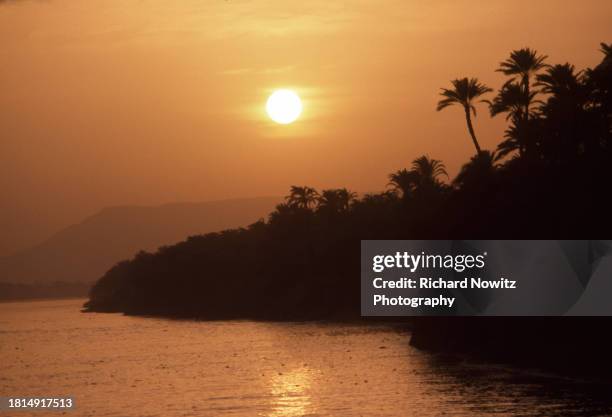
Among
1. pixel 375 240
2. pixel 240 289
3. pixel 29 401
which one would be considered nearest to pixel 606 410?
pixel 29 401

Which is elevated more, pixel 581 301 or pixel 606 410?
pixel 581 301

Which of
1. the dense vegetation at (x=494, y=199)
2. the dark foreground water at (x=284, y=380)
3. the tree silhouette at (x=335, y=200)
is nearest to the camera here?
the dark foreground water at (x=284, y=380)

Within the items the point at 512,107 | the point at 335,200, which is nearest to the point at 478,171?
the point at 512,107

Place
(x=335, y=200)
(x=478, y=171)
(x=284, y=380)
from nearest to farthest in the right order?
(x=284, y=380)
(x=478, y=171)
(x=335, y=200)

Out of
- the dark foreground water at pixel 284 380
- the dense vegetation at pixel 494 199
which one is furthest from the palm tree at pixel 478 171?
the dark foreground water at pixel 284 380

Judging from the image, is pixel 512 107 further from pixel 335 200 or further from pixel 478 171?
pixel 335 200

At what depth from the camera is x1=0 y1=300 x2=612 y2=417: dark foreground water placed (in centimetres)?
5419

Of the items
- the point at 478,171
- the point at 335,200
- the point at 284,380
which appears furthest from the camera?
the point at 335,200

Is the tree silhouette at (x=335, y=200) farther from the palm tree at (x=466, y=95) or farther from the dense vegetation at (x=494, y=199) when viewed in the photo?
the palm tree at (x=466, y=95)

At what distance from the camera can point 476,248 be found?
8200 centimetres

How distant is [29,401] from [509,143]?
50.6m

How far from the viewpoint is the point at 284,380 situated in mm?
69312

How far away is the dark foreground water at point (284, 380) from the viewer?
178ft

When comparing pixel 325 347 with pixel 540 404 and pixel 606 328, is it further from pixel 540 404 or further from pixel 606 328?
pixel 540 404
